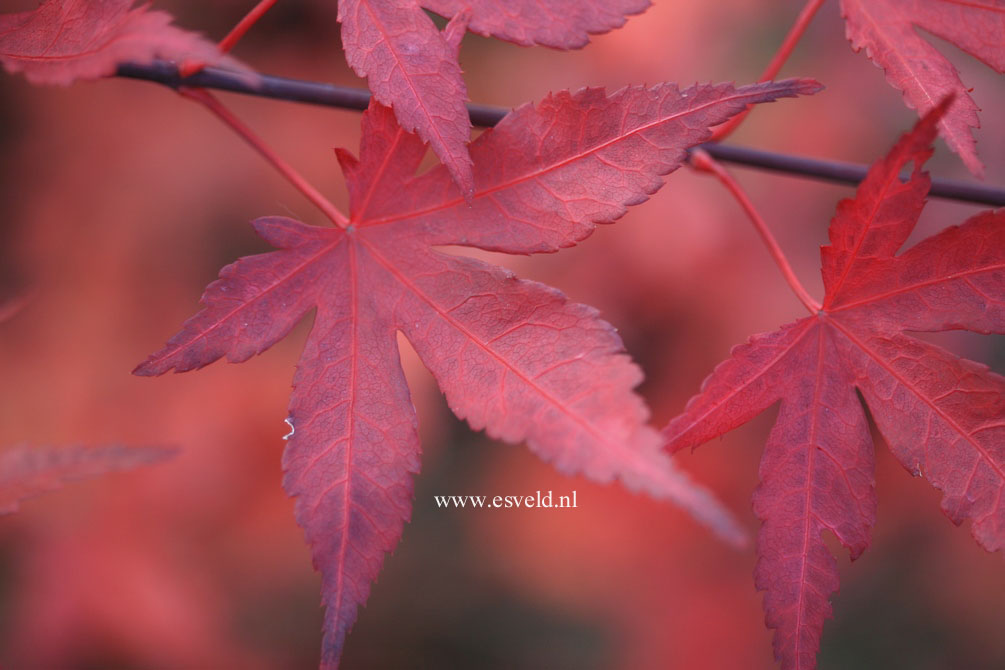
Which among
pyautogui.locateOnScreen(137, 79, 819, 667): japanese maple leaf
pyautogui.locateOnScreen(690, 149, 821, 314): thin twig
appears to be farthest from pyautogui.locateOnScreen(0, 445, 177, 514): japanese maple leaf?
pyautogui.locateOnScreen(690, 149, 821, 314): thin twig

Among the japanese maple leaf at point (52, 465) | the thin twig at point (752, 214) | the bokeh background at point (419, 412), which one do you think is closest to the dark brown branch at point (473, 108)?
the thin twig at point (752, 214)

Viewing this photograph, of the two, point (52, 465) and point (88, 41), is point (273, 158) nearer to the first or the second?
point (88, 41)

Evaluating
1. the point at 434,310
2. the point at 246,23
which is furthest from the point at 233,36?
the point at 434,310

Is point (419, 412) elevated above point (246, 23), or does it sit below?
below

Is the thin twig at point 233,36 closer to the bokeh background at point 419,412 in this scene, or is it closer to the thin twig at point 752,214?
the thin twig at point 752,214

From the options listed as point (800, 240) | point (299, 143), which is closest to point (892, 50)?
point (800, 240)

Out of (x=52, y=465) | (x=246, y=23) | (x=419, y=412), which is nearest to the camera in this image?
(x=52, y=465)
